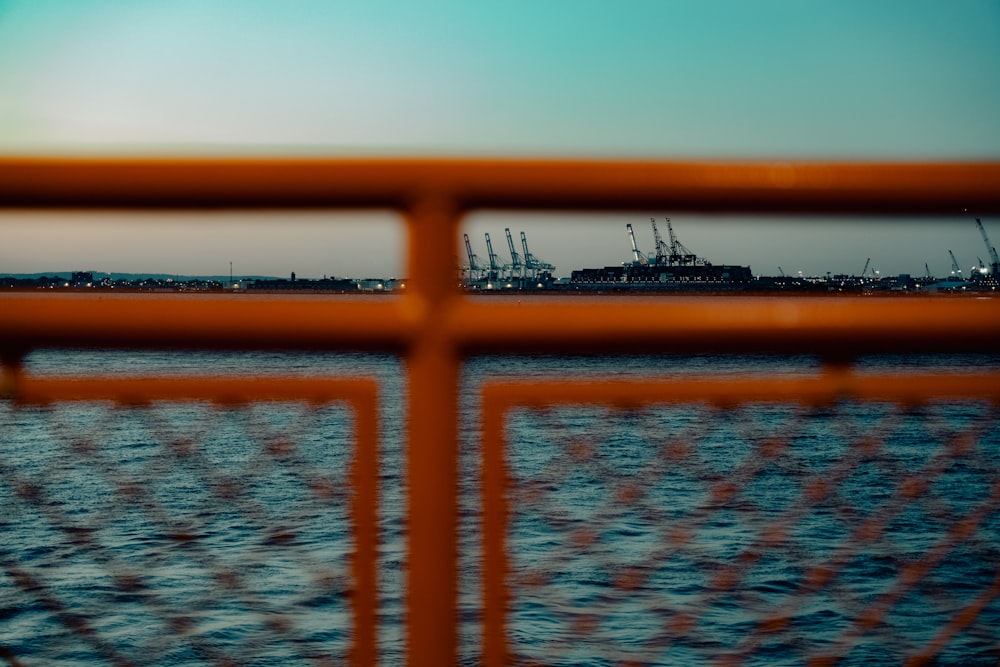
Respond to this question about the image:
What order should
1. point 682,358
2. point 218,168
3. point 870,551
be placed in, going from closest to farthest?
1. point 218,168
2. point 682,358
3. point 870,551

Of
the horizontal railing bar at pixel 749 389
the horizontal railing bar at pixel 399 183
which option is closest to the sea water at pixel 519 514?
the horizontal railing bar at pixel 749 389

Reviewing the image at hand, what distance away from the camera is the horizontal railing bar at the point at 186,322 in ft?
4.51

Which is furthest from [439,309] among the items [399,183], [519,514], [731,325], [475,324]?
[731,325]

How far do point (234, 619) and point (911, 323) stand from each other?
3.86 feet

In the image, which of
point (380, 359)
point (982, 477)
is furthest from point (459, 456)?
point (982, 477)

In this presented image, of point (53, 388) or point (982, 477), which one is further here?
point (982, 477)

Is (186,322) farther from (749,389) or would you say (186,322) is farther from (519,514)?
(749,389)

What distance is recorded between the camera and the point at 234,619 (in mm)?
1413

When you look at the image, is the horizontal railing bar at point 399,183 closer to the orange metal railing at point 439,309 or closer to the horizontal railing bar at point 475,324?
the orange metal railing at point 439,309

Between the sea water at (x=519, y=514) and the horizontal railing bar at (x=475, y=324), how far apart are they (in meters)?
0.05

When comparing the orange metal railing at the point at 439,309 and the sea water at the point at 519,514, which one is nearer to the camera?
the orange metal railing at the point at 439,309

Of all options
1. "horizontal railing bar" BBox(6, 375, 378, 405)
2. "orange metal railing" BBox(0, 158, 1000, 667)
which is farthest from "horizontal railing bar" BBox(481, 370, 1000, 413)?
"horizontal railing bar" BBox(6, 375, 378, 405)

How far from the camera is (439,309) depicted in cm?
136

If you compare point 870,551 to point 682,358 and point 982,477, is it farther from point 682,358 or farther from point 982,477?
point 682,358
